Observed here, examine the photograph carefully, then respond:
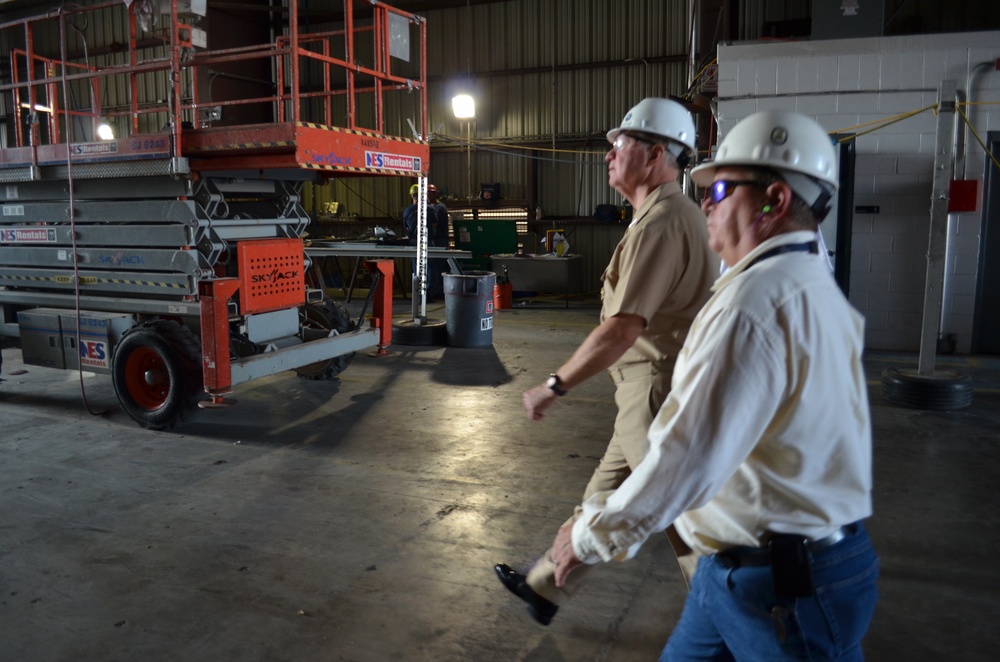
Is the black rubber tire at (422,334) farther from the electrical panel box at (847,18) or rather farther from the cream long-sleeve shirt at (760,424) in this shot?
the cream long-sleeve shirt at (760,424)

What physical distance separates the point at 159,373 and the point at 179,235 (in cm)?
116

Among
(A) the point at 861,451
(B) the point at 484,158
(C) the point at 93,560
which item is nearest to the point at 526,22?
(B) the point at 484,158

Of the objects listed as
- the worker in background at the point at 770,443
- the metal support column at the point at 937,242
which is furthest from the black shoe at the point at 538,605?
the metal support column at the point at 937,242

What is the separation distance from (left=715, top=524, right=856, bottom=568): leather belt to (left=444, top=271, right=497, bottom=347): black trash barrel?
840cm

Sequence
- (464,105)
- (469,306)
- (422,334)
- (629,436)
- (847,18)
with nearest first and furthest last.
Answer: (629,436), (847,18), (469,306), (422,334), (464,105)

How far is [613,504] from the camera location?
1.58 m

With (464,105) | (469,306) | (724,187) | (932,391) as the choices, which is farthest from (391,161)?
(464,105)

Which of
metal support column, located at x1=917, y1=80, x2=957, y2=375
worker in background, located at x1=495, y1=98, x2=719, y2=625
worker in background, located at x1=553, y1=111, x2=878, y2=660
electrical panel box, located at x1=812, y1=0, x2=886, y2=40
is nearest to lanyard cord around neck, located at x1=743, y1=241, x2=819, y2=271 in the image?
worker in background, located at x1=553, y1=111, x2=878, y2=660

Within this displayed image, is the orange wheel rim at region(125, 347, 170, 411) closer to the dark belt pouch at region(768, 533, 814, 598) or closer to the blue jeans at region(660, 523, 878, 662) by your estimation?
the blue jeans at region(660, 523, 878, 662)

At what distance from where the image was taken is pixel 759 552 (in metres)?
1.59

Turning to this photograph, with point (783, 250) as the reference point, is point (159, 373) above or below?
below

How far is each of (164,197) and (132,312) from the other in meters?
1.11

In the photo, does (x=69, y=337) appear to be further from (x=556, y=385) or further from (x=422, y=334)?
(x=556, y=385)

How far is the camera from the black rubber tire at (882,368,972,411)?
6895mm
